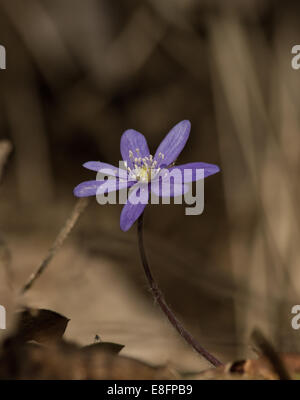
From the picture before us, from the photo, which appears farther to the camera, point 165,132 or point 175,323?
point 165,132

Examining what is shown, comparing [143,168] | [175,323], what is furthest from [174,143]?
[175,323]

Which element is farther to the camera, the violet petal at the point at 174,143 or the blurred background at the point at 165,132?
the blurred background at the point at 165,132

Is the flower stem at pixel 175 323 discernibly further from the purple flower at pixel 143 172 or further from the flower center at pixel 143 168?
the flower center at pixel 143 168

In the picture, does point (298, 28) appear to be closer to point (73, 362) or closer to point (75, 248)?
point (75, 248)

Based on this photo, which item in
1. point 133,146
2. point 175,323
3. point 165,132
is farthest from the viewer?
point 165,132

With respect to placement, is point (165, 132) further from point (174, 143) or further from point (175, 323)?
point (175, 323)

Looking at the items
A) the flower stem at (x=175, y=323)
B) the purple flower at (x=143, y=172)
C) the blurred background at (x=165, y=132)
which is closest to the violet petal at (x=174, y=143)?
the purple flower at (x=143, y=172)

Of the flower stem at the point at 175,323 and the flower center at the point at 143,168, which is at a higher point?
the flower center at the point at 143,168
